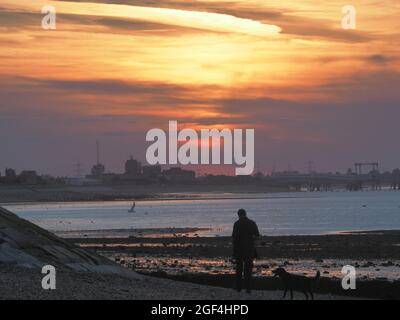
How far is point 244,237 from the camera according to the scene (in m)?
20.7

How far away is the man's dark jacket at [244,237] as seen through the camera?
20.7m

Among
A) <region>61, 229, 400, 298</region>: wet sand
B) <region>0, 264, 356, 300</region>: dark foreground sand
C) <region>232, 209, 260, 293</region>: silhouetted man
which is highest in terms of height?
<region>232, 209, 260, 293</region>: silhouetted man

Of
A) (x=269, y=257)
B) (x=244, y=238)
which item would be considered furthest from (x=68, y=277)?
(x=269, y=257)

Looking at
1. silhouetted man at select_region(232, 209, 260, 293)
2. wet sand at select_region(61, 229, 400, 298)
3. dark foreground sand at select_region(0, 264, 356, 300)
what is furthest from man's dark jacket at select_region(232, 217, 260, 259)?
wet sand at select_region(61, 229, 400, 298)

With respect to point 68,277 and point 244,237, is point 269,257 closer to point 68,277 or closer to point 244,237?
point 68,277

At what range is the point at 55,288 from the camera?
20.7m

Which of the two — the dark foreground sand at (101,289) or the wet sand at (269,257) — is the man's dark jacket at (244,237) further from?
the wet sand at (269,257)

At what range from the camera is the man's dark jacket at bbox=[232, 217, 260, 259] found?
20.7 m

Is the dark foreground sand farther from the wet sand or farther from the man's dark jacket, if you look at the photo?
the wet sand

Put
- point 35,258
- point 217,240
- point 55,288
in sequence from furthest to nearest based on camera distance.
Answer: point 217,240, point 35,258, point 55,288

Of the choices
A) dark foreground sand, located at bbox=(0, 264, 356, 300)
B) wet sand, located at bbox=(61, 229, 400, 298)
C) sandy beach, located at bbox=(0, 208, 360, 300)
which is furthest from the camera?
wet sand, located at bbox=(61, 229, 400, 298)
